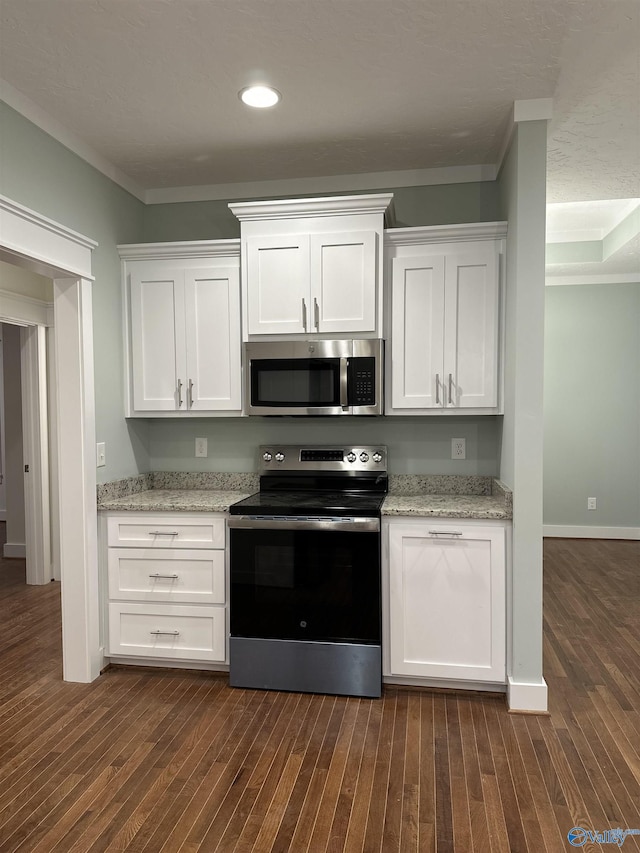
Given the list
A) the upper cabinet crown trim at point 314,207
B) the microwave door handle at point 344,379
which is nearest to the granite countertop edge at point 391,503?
the microwave door handle at point 344,379

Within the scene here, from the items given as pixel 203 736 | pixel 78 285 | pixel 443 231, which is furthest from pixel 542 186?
pixel 203 736

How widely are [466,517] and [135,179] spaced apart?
2596mm

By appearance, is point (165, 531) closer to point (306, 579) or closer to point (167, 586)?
point (167, 586)

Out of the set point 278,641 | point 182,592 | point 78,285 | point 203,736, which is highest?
point 78,285

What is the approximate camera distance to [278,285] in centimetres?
309

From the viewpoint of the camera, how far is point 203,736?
248 cm

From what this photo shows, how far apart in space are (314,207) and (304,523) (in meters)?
1.56

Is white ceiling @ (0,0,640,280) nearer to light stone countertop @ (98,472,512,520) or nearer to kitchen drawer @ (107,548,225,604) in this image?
light stone countertop @ (98,472,512,520)

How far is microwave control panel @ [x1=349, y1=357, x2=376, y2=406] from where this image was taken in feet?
10.0

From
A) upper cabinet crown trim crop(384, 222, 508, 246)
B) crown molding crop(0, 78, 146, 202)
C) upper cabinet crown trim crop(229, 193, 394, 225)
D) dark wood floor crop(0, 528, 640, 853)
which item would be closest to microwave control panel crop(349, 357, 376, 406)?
upper cabinet crown trim crop(384, 222, 508, 246)

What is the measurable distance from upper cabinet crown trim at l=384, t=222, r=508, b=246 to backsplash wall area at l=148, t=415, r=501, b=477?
944mm

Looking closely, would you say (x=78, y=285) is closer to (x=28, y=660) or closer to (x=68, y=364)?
(x=68, y=364)

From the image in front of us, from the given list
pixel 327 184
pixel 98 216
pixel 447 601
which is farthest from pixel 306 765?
pixel 327 184

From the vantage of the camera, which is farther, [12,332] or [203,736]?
[12,332]
